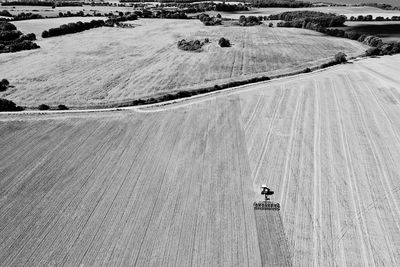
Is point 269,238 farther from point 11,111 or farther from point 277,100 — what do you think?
point 11,111

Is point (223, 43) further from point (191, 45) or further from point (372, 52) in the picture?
point (372, 52)

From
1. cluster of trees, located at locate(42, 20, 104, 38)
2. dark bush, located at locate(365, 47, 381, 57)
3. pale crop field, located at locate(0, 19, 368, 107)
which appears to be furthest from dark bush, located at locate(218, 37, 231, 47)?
cluster of trees, located at locate(42, 20, 104, 38)

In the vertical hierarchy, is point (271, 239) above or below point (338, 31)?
above

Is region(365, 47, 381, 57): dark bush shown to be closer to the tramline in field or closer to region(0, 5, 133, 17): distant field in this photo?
the tramline in field

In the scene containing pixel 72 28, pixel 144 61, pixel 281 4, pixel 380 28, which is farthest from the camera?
pixel 281 4

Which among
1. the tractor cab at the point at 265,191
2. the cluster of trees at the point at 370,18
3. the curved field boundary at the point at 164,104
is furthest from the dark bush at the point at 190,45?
the cluster of trees at the point at 370,18

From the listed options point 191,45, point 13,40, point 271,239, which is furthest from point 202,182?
point 13,40

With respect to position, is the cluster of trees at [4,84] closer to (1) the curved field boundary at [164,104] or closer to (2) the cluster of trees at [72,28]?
(1) the curved field boundary at [164,104]
